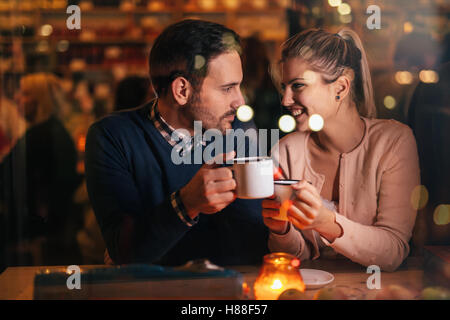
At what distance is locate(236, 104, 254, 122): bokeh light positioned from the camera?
1576 millimetres

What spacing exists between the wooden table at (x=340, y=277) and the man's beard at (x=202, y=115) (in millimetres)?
466

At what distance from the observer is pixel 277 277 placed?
1.38 metres

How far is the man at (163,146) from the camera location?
152 cm

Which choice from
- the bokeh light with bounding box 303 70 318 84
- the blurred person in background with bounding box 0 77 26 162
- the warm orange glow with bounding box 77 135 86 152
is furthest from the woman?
the blurred person in background with bounding box 0 77 26 162

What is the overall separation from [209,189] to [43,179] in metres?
0.60

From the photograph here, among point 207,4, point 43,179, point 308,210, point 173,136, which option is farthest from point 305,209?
point 43,179

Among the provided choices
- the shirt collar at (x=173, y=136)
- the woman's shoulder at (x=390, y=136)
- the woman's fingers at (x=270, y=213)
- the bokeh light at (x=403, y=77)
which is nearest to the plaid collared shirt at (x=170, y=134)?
→ the shirt collar at (x=173, y=136)

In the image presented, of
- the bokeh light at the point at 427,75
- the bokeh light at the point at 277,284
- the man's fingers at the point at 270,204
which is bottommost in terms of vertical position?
the bokeh light at the point at 277,284

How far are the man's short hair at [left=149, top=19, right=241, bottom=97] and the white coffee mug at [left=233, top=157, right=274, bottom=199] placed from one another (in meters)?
0.33

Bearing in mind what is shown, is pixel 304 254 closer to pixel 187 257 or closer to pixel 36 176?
pixel 187 257

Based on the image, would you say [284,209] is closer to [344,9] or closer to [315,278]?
[315,278]

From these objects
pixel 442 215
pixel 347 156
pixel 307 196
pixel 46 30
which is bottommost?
pixel 442 215

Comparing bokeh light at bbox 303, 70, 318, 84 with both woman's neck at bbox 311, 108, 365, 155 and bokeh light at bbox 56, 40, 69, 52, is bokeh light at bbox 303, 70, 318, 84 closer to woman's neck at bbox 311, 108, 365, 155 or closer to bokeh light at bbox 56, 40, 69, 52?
woman's neck at bbox 311, 108, 365, 155

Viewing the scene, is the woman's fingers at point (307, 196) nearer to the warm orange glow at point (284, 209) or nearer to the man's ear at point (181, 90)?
the warm orange glow at point (284, 209)
